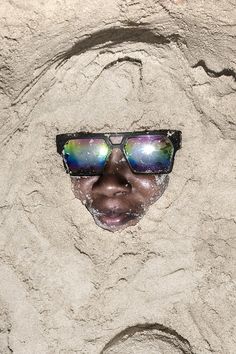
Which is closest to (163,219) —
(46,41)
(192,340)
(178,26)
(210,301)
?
(210,301)

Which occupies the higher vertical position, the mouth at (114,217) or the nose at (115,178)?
the nose at (115,178)

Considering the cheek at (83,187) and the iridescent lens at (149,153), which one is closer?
the iridescent lens at (149,153)

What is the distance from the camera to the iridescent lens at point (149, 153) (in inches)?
66.3

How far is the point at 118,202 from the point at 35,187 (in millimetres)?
381

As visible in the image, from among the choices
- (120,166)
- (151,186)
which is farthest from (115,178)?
(151,186)

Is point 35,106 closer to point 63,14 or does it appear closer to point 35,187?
point 35,187

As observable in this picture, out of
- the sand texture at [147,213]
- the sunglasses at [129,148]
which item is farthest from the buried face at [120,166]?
the sand texture at [147,213]

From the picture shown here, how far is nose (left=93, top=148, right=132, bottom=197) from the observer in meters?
1.70

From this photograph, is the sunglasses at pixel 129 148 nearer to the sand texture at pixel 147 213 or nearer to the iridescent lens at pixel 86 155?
the iridescent lens at pixel 86 155

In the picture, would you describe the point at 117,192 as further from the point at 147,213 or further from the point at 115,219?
the point at 147,213

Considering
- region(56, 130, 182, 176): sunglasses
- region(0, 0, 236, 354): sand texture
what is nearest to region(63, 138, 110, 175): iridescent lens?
region(56, 130, 182, 176): sunglasses

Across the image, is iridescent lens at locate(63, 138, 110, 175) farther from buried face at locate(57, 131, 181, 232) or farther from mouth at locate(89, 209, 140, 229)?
mouth at locate(89, 209, 140, 229)

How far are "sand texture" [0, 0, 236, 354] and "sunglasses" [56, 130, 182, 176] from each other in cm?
10

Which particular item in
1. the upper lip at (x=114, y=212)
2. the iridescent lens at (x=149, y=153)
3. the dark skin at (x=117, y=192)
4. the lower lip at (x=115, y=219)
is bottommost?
the lower lip at (x=115, y=219)
